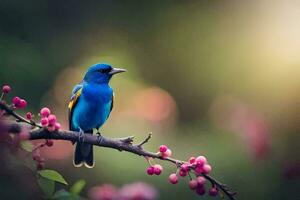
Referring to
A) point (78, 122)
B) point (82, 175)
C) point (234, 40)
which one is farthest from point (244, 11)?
point (78, 122)

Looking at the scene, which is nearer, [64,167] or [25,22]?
[64,167]

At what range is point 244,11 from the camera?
27.6ft

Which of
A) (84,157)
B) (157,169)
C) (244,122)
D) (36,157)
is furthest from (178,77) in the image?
(36,157)

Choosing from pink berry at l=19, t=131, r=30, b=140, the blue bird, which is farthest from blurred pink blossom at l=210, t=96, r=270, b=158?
pink berry at l=19, t=131, r=30, b=140

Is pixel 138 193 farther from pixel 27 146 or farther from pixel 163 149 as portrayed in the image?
pixel 163 149

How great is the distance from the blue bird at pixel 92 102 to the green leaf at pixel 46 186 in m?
1.86

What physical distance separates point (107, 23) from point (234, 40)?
1.58 meters

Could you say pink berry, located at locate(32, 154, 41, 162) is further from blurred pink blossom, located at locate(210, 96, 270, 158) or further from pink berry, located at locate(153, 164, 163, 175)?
blurred pink blossom, located at locate(210, 96, 270, 158)

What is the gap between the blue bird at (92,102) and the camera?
380 centimetres

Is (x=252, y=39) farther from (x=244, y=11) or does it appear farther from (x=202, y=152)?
(x=202, y=152)

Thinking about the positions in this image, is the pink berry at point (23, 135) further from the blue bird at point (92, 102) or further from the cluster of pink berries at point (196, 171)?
the blue bird at point (92, 102)

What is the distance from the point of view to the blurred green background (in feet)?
18.3

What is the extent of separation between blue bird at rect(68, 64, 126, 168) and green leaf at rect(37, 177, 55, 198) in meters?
1.86

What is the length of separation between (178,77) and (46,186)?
20.4 ft
